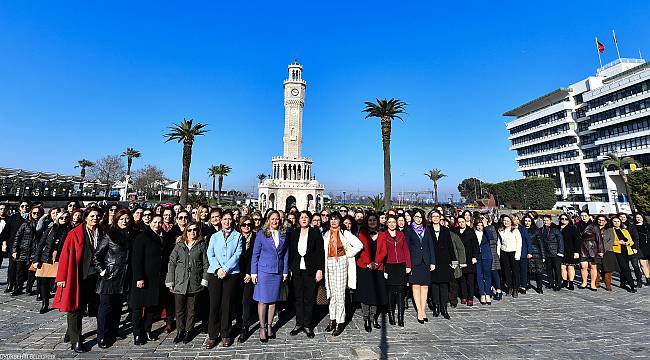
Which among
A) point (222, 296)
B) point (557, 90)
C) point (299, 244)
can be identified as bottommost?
point (222, 296)

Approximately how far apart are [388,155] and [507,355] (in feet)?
69.8

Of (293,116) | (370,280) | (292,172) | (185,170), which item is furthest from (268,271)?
(293,116)

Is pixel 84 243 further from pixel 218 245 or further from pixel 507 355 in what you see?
pixel 507 355

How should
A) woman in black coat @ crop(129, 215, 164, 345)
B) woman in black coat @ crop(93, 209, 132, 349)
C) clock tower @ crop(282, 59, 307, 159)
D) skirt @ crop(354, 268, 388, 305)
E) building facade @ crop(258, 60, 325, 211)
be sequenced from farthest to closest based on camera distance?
1. clock tower @ crop(282, 59, 307, 159)
2. building facade @ crop(258, 60, 325, 211)
3. skirt @ crop(354, 268, 388, 305)
4. woman in black coat @ crop(129, 215, 164, 345)
5. woman in black coat @ crop(93, 209, 132, 349)

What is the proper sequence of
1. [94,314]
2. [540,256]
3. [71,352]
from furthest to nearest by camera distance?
[540,256] < [94,314] < [71,352]

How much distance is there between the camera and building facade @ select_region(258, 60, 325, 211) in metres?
64.5

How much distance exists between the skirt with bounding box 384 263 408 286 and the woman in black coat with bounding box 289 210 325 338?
1.47m

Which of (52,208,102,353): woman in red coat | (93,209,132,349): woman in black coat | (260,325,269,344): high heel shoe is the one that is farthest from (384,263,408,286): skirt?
(52,208,102,353): woman in red coat

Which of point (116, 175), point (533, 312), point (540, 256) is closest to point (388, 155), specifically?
point (540, 256)

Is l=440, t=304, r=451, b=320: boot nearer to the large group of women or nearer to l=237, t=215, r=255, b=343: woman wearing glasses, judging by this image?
the large group of women

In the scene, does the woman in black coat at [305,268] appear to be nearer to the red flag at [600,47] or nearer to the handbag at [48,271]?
the handbag at [48,271]

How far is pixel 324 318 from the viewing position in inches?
279

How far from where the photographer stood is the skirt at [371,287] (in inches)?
253

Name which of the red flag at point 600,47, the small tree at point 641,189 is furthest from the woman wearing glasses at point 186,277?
the red flag at point 600,47
